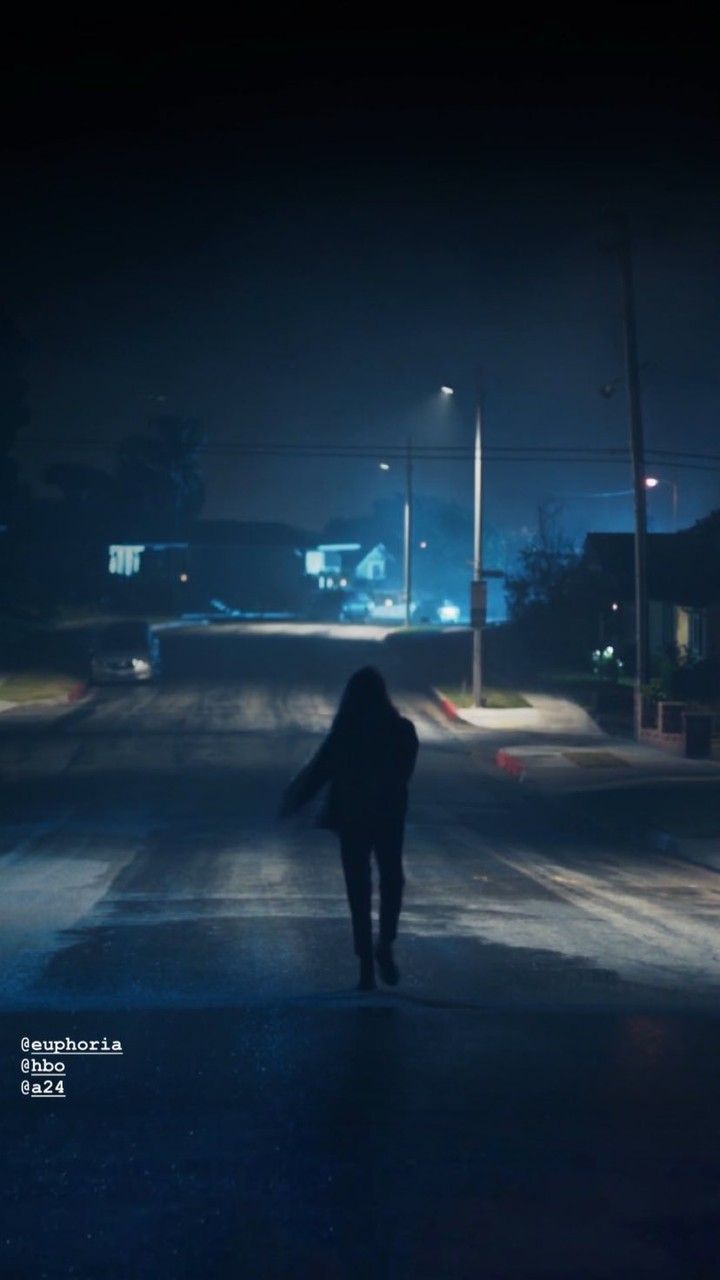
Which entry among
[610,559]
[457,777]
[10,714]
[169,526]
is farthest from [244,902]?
[169,526]

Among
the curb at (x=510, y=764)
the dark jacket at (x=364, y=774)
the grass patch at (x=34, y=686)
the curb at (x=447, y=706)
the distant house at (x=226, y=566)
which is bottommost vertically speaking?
the curb at (x=510, y=764)

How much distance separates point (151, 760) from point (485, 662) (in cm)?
2742

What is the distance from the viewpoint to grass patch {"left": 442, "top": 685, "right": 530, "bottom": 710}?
130 ft

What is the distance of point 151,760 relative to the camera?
28.3 metres

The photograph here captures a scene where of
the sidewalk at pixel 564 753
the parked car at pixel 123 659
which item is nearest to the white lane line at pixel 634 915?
the sidewalk at pixel 564 753

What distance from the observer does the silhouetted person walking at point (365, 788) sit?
8.48 meters

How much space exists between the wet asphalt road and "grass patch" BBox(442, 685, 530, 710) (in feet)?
76.7

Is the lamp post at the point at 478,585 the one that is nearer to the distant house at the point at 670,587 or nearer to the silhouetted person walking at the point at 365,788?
the distant house at the point at 670,587

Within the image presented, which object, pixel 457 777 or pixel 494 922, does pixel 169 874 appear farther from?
pixel 457 777

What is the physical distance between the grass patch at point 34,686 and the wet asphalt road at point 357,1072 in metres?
27.1

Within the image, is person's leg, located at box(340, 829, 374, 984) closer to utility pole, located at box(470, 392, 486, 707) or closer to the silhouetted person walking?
the silhouetted person walking

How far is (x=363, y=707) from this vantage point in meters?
8.58

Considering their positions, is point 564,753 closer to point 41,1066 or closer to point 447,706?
point 447,706

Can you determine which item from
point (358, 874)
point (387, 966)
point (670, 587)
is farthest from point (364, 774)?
point (670, 587)
